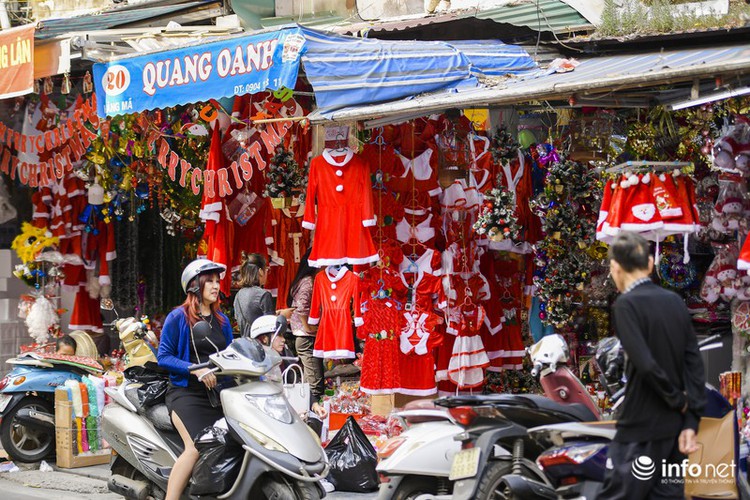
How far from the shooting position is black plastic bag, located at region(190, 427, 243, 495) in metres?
7.60

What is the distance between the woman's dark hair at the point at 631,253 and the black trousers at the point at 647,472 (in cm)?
86

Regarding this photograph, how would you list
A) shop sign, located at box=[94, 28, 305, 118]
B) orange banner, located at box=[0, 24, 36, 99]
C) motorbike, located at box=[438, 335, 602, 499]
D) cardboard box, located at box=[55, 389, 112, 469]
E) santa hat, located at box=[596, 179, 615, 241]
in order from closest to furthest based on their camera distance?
motorbike, located at box=[438, 335, 602, 499]
santa hat, located at box=[596, 179, 615, 241]
shop sign, located at box=[94, 28, 305, 118]
cardboard box, located at box=[55, 389, 112, 469]
orange banner, located at box=[0, 24, 36, 99]

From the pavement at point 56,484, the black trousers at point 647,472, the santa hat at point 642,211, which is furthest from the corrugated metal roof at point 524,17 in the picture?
the black trousers at point 647,472

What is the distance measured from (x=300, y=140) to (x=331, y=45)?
6.76 ft

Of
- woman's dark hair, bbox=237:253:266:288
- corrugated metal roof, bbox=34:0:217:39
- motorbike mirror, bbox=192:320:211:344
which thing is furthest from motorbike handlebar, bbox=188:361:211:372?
corrugated metal roof, bbox=34:0:217:39

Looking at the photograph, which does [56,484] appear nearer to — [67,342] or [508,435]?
[67,342]

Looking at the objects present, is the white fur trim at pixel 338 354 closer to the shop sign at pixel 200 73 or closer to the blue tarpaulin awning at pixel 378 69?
the blue tarpaulin awning at pixel 378 69

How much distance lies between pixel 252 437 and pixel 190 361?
38.6 inches

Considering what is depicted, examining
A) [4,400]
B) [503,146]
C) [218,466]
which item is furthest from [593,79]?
[4,400]

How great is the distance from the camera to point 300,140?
11844mm

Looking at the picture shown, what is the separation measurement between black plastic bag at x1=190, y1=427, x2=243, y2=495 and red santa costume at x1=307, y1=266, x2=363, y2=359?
3002 millimetres

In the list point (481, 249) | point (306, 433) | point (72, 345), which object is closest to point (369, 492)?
point (306, 433)

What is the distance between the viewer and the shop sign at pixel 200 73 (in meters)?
9.81

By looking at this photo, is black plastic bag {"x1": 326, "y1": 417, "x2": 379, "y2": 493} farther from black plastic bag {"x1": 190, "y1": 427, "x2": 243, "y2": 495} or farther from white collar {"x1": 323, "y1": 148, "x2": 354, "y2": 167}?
white collar {"x1": 323, "y1": 148, "x2": 354, "y2": 167}
